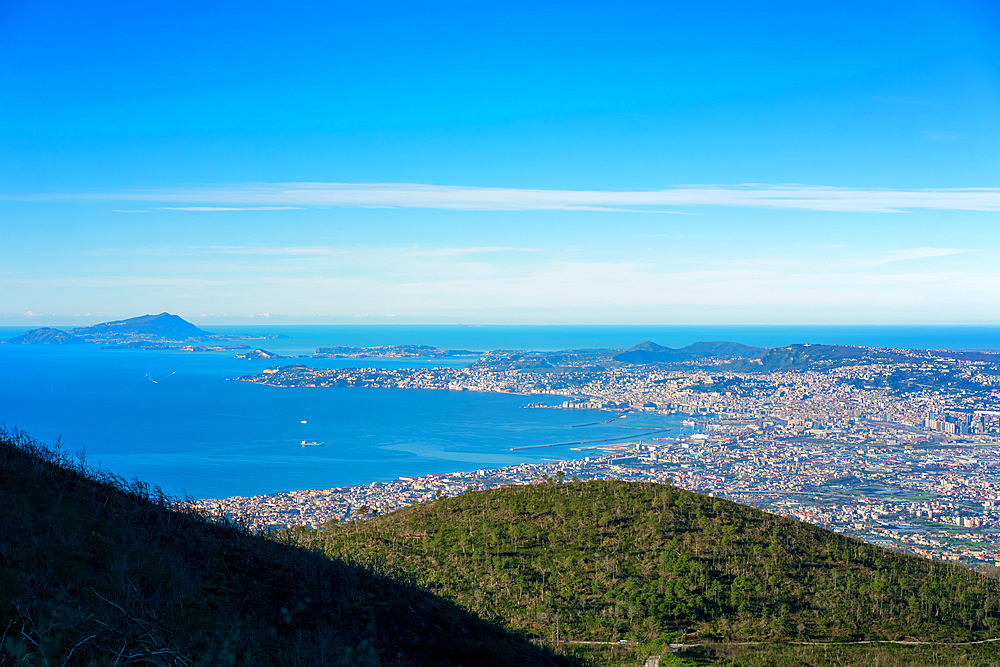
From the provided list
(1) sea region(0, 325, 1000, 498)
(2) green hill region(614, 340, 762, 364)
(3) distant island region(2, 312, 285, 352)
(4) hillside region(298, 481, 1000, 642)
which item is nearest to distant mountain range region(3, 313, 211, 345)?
(3) distant island region(2, 312, 285, 352)

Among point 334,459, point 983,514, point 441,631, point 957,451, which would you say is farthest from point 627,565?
point 957,451

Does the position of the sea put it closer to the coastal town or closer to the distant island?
the coastal town

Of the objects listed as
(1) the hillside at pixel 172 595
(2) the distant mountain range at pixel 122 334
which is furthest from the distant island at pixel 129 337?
(1) the hillside at pixel 172 595

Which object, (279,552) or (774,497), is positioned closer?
(279,552)

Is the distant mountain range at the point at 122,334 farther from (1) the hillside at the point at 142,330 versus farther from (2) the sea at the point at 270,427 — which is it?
(2) the sea at the point at 270,427

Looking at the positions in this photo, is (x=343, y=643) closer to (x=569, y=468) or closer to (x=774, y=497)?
(x=774, y=497)
